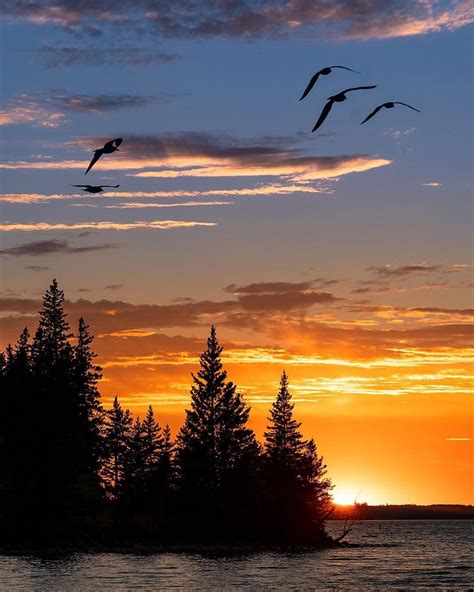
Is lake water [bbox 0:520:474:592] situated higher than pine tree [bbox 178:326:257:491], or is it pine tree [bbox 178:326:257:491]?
pine tree [bbox 178:326:257:491]

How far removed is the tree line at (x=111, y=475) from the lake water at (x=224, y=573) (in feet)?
17.7

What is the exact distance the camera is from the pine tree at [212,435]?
9606 centimetres

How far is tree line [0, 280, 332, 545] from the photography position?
79688mm

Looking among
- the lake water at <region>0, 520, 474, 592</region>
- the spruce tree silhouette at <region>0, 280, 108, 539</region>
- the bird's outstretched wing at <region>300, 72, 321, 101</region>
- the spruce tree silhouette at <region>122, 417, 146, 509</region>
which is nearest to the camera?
the bird's outstretched wing at <region>300, 72, 321, 101</region>

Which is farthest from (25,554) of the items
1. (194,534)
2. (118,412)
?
(118,412)

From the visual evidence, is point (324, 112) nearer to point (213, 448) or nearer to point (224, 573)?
point (224, 573)

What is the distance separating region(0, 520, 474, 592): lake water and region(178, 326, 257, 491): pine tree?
9.06 meters

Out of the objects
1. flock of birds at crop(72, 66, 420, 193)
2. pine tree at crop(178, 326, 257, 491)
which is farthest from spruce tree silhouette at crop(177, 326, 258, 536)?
flock of birds at crop(72, 66, 420, 193)

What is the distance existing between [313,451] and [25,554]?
40.4 m

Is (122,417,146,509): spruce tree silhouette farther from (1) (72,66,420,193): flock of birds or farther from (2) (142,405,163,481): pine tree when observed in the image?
(1) (72,66,420,193): flock of birds

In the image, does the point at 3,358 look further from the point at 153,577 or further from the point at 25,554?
the point at 153,577

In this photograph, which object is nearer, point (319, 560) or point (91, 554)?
point (91, 554)

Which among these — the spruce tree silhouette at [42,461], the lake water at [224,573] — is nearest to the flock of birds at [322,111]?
the lake water at [224,573]

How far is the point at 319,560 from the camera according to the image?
88.5 metres
